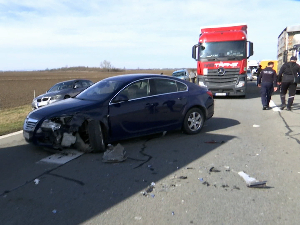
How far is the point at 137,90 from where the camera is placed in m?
6.84

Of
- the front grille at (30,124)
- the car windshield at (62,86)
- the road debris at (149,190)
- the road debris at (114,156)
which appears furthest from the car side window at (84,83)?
the road debris at (149,190)

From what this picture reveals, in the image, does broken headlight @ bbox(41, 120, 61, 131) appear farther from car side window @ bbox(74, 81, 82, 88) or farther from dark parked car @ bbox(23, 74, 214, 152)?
car side window @ bbox(74, 81, 82, 88)

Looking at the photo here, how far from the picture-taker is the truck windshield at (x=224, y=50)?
1523 centimetres

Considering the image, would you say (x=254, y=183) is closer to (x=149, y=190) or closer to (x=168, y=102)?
(x=149, y=190)

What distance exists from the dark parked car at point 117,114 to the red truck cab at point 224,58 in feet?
26.4

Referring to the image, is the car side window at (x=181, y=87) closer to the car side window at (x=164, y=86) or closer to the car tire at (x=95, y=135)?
the car side window at (x=164, y=86)

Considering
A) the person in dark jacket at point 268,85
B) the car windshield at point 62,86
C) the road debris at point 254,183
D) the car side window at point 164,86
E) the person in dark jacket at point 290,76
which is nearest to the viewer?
the road debris at point 254,183

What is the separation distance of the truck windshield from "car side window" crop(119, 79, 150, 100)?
9.30 m

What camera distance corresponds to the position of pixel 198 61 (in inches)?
630

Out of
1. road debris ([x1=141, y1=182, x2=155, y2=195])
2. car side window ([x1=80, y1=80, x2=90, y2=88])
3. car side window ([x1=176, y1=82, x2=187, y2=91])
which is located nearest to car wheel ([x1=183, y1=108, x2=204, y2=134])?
car side window ([x1=176, y1=82, x2=187, y2=91])

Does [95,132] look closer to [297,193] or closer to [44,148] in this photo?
[44,148]

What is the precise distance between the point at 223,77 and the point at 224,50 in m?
1.33

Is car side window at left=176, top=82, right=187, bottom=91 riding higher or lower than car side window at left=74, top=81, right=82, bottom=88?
higher

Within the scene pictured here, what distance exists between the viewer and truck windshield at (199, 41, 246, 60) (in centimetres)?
1523
